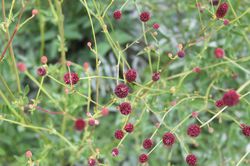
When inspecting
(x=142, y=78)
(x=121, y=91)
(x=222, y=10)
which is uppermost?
(x=222, y=10)

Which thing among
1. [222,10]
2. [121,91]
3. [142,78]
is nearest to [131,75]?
[121,91]

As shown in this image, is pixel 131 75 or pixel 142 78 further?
pixel 142 78

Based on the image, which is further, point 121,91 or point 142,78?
point 142,78

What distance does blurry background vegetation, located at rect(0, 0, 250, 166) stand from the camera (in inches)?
67.8

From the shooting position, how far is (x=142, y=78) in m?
2.31

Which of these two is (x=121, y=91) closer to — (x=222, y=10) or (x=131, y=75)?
(x=131, y=75)

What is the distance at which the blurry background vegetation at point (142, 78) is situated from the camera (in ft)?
5.65

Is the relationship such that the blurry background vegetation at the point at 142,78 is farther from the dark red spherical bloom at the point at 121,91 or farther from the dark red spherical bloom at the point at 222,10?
the dark red spherical bloom at the point at 121,91

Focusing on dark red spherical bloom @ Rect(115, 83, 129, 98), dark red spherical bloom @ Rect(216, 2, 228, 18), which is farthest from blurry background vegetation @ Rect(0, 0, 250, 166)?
dark red spherical bloom @ Rect(115, 83, 129, 98)

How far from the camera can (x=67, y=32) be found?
2.30m

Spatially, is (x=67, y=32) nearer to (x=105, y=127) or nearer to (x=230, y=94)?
(x=105, y=127)

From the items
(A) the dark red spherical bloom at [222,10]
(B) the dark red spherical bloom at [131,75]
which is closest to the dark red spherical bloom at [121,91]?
(B) the dark red spherical bloom at [131,75]

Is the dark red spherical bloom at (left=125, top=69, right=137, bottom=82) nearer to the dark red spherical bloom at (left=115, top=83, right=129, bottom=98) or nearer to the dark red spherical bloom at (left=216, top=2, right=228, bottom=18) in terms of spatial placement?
the dark red spherical bloom at (left=115, top=83, right=129, bottom=98)

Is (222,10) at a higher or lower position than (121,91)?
higher
